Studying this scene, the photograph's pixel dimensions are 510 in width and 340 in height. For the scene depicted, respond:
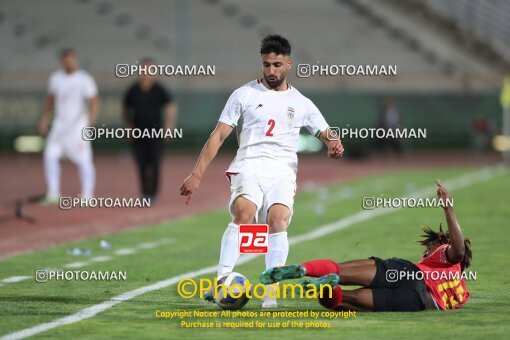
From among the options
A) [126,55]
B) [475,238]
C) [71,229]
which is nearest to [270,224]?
[475,238]

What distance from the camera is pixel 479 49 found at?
142 feet

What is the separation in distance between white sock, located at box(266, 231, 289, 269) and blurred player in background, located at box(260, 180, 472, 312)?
33cm

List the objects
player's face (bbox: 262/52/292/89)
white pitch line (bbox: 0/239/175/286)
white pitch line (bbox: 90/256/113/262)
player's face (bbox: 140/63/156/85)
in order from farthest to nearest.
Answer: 1. player's face (bbox: 140/63/156/85)
2. white pitch line (bbox: 90/256/113/262)
3. white pitch line (bbox: 0/239/175/286)
4. player's face (bbox: 262/52/292/89)

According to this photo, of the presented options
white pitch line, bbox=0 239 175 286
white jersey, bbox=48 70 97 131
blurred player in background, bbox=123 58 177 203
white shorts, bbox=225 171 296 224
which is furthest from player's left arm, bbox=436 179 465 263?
blurred player in background, bbox=123 58 177 203

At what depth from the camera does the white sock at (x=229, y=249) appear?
9117 mm

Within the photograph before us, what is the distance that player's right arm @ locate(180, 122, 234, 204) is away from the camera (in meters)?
8.95

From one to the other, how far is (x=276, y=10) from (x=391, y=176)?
55.0 ft

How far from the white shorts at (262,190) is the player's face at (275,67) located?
2.35 ft

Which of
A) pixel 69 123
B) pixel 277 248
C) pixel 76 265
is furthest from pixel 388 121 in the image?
pixel 277 248

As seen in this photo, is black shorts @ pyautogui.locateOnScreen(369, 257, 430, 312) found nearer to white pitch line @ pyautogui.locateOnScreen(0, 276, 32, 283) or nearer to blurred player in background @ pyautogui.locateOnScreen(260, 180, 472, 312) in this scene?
blurred player in background @ pyautogui.locateOnScreen(260, 180, 472, 312)

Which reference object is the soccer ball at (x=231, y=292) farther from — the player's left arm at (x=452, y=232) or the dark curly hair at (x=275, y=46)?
the dark curly hair at (x=275, y=46)

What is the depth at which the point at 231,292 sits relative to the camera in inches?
346

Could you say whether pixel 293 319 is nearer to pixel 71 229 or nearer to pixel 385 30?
pixel 71 229

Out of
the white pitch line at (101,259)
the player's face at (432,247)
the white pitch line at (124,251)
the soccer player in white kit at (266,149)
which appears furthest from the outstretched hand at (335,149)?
the white pitch line at (124,251)
